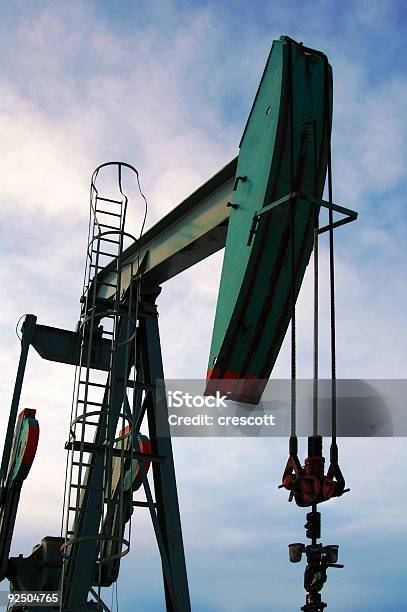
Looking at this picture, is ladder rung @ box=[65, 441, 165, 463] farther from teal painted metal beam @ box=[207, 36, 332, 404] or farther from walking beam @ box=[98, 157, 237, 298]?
walking beam @ box=[98, 157, 237, 298]

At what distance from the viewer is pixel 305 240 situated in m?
6.55

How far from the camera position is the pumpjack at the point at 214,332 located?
6297 mm

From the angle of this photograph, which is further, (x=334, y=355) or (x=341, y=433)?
(x=341, y=433)

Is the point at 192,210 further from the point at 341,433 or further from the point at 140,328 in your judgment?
the point at 341,433

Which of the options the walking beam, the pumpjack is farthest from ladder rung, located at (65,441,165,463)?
the walking beam

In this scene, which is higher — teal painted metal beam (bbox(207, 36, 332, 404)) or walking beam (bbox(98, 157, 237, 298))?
walking beam (bbox(98, 157, 237, 298))

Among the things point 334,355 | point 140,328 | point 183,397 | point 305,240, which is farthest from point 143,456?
point 334,355

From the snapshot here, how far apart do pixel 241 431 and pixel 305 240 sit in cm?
208

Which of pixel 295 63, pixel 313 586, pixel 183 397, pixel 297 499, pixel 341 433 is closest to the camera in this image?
pixel 313 586

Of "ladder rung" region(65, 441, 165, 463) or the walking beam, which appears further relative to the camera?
the walking beam

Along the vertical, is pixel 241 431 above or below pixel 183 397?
below

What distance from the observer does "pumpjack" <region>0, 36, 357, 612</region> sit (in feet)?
20.7

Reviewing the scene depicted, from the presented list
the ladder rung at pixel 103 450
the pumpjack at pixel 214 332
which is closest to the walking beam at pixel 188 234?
the pumpjack at pixel 214 332

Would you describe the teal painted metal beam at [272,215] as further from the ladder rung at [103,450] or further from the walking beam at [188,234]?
the ladder rung at [103,450]
